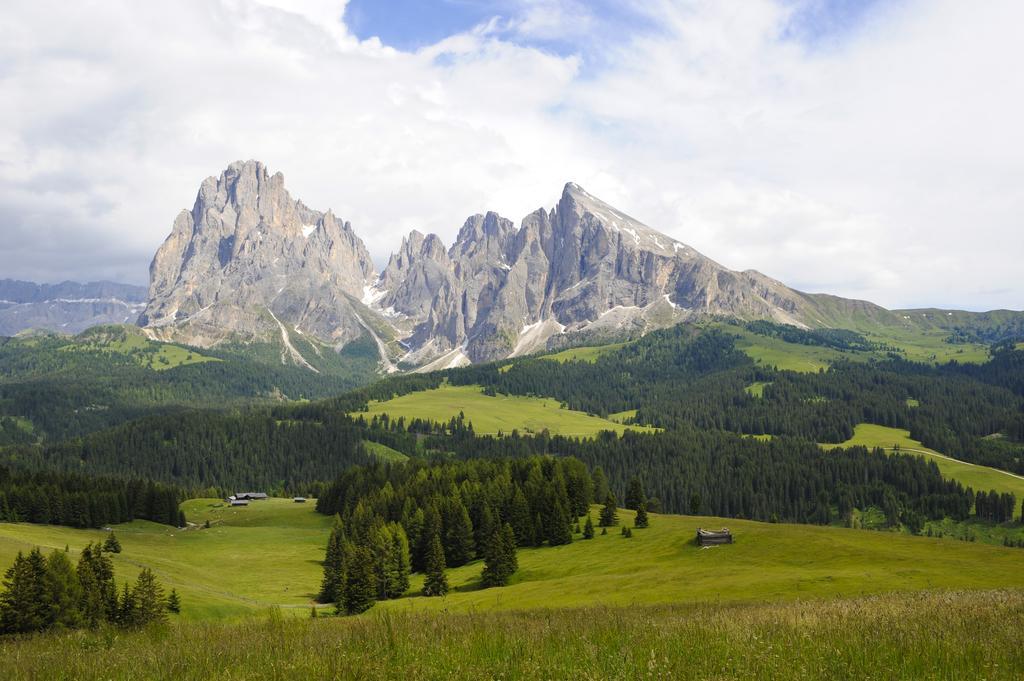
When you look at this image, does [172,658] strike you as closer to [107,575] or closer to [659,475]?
[107,575]

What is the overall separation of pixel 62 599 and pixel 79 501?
90.5m

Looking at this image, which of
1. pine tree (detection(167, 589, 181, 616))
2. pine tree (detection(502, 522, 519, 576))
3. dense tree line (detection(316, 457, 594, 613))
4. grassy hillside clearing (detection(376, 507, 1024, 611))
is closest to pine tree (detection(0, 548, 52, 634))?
pine tree (detection(167, 589, 181, 616))

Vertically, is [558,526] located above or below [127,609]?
below

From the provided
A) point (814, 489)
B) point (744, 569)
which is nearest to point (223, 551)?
point (744, 569)

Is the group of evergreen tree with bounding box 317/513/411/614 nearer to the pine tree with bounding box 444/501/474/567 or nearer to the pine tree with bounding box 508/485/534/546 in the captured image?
the pine tree with bounding box 444/501/474/567

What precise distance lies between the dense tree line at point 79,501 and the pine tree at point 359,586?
77.1 meters

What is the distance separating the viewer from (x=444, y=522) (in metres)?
99.7

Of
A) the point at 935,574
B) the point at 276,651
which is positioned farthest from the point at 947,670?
the point at 935,574

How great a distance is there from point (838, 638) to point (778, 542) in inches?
2495

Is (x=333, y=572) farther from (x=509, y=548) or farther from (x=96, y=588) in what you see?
(x=96, y=588)

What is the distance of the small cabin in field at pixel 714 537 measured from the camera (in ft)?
239

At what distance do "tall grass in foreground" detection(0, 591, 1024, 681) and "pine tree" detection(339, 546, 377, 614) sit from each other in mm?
55051

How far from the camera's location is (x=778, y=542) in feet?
229

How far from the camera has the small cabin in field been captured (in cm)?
7275
